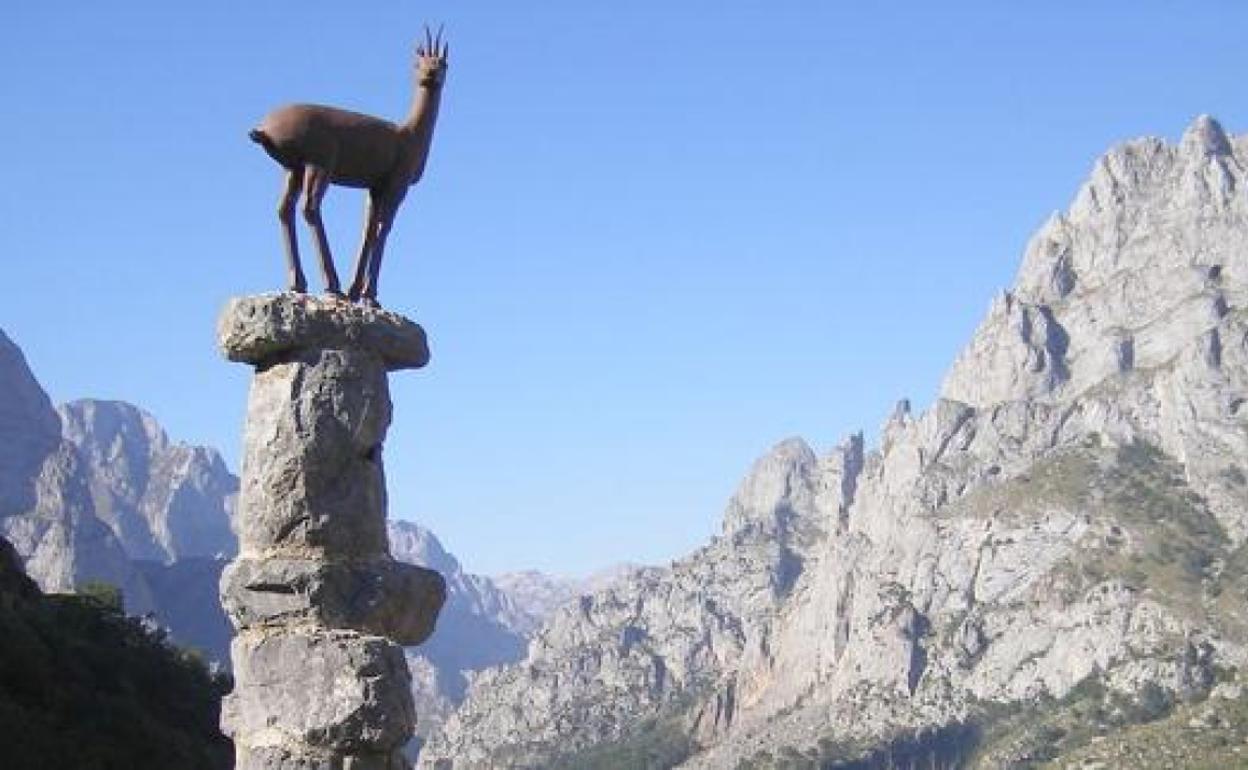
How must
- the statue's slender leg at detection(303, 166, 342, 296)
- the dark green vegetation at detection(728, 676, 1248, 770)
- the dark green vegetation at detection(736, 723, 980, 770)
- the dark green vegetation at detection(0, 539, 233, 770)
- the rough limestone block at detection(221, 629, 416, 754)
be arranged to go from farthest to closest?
the dark green vegetation at detection(736, 723, 980, 770)
the dark green vegetation at detection(728, 676, 1248, 770)
the dark green vegetation at detection(0, 539, 233, 770)
the statue's slender leg at detection(303, 166, 342, 296)
the rough limestone block at detection(221, 629, 416, 754)

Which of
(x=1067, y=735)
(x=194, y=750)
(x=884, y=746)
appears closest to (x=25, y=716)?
(x=194, y=750)

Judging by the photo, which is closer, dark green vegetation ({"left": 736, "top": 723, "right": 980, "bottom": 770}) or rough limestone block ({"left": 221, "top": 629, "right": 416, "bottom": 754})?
rough limestone block ({"left": 221, "top": 629, "right": 416, "bottom": 754})

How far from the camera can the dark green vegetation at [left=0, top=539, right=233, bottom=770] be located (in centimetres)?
2970

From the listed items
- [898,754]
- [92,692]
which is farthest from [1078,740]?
[92,692]

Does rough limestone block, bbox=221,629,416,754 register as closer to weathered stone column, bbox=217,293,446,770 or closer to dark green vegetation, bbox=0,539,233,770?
weathered stone column, bbox=217,293,446,770

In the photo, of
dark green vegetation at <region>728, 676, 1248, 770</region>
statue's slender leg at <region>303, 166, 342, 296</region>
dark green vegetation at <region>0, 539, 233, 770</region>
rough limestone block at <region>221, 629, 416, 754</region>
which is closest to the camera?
rough limestone block at <region>221, 629, 416, 754</region>

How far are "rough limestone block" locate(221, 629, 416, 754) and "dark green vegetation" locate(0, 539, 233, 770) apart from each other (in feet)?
66.6

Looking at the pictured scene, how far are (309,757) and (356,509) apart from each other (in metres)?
1.46

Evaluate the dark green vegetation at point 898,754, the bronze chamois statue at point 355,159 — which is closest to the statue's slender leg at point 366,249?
the bronze chamois statue at point 355,159

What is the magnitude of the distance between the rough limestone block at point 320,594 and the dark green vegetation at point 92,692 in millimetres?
20311

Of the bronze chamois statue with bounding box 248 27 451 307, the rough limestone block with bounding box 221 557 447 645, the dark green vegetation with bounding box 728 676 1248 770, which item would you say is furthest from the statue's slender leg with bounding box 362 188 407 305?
the dark green vegetation with bounding box 728 676 1248 770

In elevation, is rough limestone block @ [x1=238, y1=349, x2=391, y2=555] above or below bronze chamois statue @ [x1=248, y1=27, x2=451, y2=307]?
below

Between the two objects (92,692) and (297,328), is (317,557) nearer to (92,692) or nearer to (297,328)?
(297,328)

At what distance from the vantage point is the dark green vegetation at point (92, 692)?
97.5 ft
